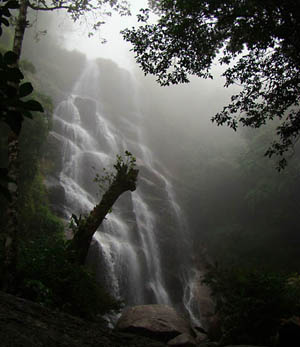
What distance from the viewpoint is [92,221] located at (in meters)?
8.61

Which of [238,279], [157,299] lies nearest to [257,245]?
[157,299]

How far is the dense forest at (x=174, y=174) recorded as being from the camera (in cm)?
630

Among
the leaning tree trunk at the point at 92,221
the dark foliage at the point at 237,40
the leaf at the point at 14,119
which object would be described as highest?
the dark foliage at the point at 237,40

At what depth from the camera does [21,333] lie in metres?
2.99

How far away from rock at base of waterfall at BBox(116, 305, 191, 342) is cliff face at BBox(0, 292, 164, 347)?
13.3 feet

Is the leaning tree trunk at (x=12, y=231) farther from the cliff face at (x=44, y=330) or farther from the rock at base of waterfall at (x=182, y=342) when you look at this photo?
the rock at base of waterfall at (x=182, y=342)

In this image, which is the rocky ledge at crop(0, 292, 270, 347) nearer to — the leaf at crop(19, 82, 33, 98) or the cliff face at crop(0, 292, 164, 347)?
the cliff face at crop(0, 292, 164, 347)

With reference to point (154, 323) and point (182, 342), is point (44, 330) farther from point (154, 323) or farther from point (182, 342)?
point (154, 323)

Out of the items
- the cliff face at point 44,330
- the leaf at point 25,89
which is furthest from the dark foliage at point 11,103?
the cliff face at point 44,330

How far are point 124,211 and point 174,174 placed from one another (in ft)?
37.3

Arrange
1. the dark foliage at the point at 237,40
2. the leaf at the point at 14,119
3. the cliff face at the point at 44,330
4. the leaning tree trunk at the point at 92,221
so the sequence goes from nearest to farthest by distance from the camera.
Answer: the leaf at the point at 14,119 → the cliff face at the point at 44,330 → the dark foliage at the point at 237,40 → the leaning tree trunk at the point at 92,221

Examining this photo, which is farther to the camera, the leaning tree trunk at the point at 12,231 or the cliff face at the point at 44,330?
the leaning tree trunk at the point at 12,231

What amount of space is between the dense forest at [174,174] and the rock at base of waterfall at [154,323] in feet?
3.88

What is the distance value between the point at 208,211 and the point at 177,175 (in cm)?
610
